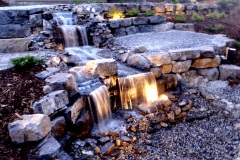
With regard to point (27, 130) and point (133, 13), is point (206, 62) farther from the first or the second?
point (27, 130)

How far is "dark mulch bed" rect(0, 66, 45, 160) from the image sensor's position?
2820 millimetres

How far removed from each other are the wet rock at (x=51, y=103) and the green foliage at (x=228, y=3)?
1155 centimetres

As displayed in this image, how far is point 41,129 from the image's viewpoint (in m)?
2.95

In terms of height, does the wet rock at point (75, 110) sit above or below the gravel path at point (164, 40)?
below

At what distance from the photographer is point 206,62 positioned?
6.84 metres

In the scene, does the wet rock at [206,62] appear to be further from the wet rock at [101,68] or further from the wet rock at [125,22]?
the wet rock at [125,22]

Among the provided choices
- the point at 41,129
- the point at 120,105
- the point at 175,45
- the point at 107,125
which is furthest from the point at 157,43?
the point at 41,129

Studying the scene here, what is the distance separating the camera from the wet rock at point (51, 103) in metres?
3.40

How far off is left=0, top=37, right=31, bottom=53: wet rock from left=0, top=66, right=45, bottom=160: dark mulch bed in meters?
2.20

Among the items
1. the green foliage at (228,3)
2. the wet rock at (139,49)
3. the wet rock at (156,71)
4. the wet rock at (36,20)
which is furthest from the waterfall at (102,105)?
the green foliage at (228,3)

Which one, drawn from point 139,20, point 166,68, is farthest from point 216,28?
point 166,68

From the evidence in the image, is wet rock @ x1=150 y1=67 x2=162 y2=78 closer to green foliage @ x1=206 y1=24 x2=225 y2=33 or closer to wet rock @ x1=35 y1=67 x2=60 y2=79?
wet rock @ x1=35 y1=67 x2=60 y2=79

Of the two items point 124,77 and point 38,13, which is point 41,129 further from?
point 38,13

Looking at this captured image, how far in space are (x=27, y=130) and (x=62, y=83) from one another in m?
1.32
